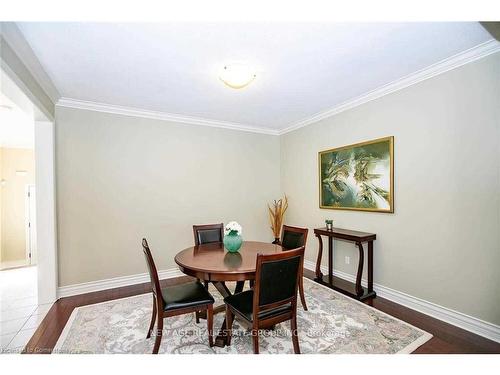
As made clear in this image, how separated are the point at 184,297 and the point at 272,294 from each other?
80 centimetres

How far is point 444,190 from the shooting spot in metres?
2.47

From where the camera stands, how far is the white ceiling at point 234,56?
189cm

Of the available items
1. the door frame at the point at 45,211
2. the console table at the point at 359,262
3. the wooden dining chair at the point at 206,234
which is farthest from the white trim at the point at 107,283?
the console table at the point at 359,262

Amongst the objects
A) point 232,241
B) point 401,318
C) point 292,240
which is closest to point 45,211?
point 232,241

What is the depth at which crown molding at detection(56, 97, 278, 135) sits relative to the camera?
327 centimetres

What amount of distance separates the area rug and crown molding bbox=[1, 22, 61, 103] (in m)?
2.49

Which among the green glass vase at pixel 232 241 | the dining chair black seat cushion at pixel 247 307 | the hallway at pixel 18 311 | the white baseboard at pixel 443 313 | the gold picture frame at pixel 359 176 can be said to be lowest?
the hallway at pixel 18 311

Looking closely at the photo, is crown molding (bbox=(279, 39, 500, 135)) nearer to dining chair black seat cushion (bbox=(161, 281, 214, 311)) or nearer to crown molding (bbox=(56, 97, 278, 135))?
crown molding (bbox=(56, 97, 278, 135))

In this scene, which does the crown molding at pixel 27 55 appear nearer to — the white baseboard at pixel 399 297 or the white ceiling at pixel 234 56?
the white ceiling at pixel 234 56

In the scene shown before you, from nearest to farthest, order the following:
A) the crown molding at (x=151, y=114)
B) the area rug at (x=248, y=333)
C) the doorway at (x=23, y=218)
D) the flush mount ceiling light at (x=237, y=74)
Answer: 1. the area rug at (x=248, y=333)
2. the flush mount ceiling light at (x=237, y=74)
3. the doorway at (x=23, y=218)
4. the crown molding at (x=151, y=114)

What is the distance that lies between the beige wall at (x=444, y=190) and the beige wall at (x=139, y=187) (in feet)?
6.93

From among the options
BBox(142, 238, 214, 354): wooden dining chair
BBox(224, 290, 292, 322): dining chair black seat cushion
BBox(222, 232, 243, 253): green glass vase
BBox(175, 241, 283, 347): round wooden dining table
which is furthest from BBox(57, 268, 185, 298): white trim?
BBox(224, 290, 292, 322): dining chair black seat cushion

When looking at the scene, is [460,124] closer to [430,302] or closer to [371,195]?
[371,195]
